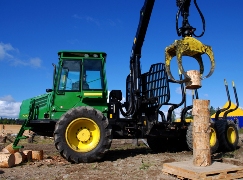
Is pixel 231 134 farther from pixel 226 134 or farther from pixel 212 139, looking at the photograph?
pixel 212 139

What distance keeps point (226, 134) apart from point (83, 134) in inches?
205

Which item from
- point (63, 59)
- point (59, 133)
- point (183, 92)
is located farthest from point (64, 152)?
point (183, 92)

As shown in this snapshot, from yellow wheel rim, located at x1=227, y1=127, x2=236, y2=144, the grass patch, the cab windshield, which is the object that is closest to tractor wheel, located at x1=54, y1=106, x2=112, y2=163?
the cab windshield

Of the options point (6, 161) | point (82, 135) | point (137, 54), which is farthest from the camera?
point (137, 54)

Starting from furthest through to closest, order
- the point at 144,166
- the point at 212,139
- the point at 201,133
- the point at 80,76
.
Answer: the point at 212,139 < the point at 80,76 < the point at 144,166 < the point at 201,133

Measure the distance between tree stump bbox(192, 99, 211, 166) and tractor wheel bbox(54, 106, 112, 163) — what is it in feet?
8.07

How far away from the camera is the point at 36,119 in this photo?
26.9ft

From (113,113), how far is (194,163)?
3.32 metres

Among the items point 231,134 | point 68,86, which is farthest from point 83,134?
point 231,134

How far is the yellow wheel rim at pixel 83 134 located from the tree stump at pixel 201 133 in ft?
8.84

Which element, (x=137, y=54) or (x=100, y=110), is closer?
(x=100, y=110)

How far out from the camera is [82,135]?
24.9 feet

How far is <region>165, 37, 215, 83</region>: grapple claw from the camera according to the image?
19.7 feet

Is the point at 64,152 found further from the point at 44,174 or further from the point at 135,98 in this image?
the point at 135,98
